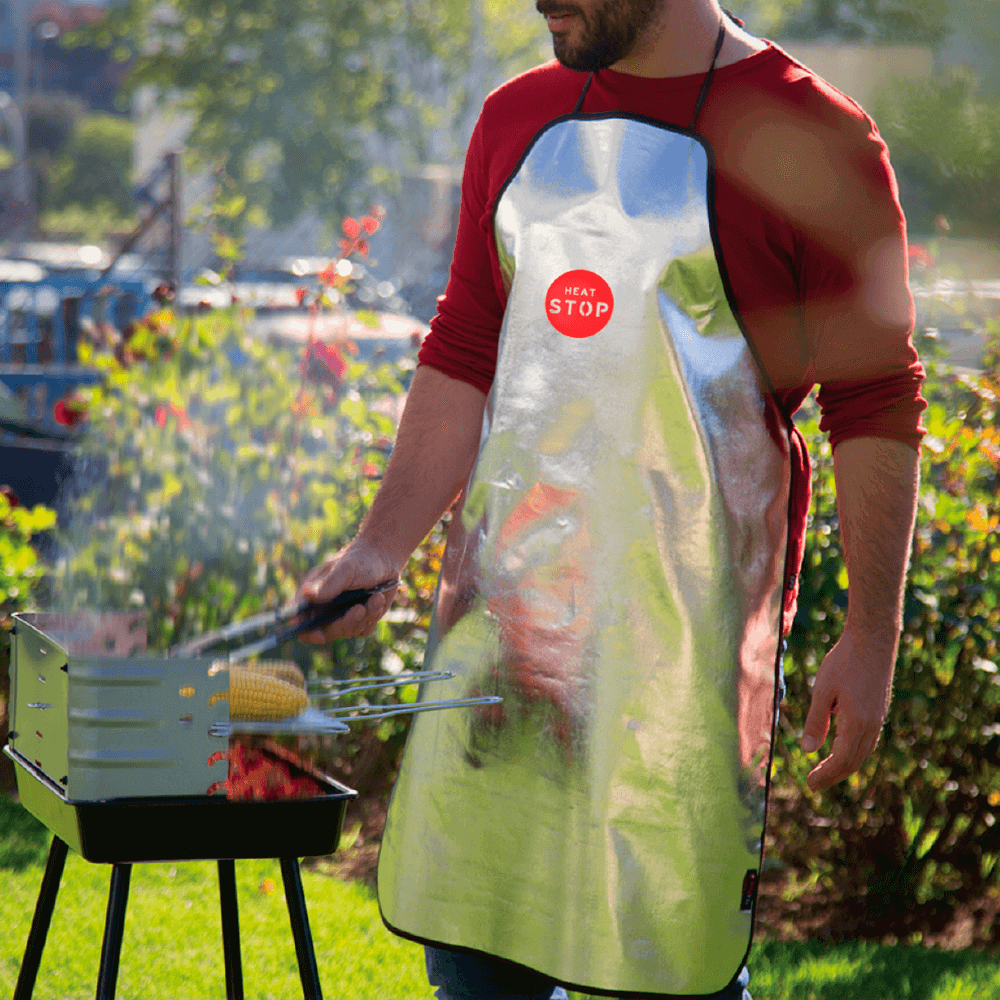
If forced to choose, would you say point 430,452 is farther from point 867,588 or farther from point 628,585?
point 867,588

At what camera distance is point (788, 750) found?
3.29 m

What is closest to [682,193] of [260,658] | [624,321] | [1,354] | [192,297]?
[624,321]

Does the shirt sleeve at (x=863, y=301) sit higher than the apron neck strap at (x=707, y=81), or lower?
lower

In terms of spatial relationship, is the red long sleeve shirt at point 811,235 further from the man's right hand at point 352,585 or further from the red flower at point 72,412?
the red flower at point 72,412

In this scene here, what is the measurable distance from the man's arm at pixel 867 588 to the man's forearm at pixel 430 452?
543mm

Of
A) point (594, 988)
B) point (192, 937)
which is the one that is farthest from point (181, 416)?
point (594, 988)

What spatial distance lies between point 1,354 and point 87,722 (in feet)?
25.4

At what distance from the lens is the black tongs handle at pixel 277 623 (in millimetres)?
1396

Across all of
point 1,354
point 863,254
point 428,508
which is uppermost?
point 863,254

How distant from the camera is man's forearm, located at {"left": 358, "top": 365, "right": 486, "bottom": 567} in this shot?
1.81 meters

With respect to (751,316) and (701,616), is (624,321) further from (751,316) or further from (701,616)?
(701,616)

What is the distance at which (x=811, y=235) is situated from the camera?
59.2 inches

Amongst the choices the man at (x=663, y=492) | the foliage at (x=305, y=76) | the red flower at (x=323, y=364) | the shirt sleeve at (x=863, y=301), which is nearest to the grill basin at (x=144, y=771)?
the man at (x=663, y=492)

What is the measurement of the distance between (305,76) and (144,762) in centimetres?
2073
